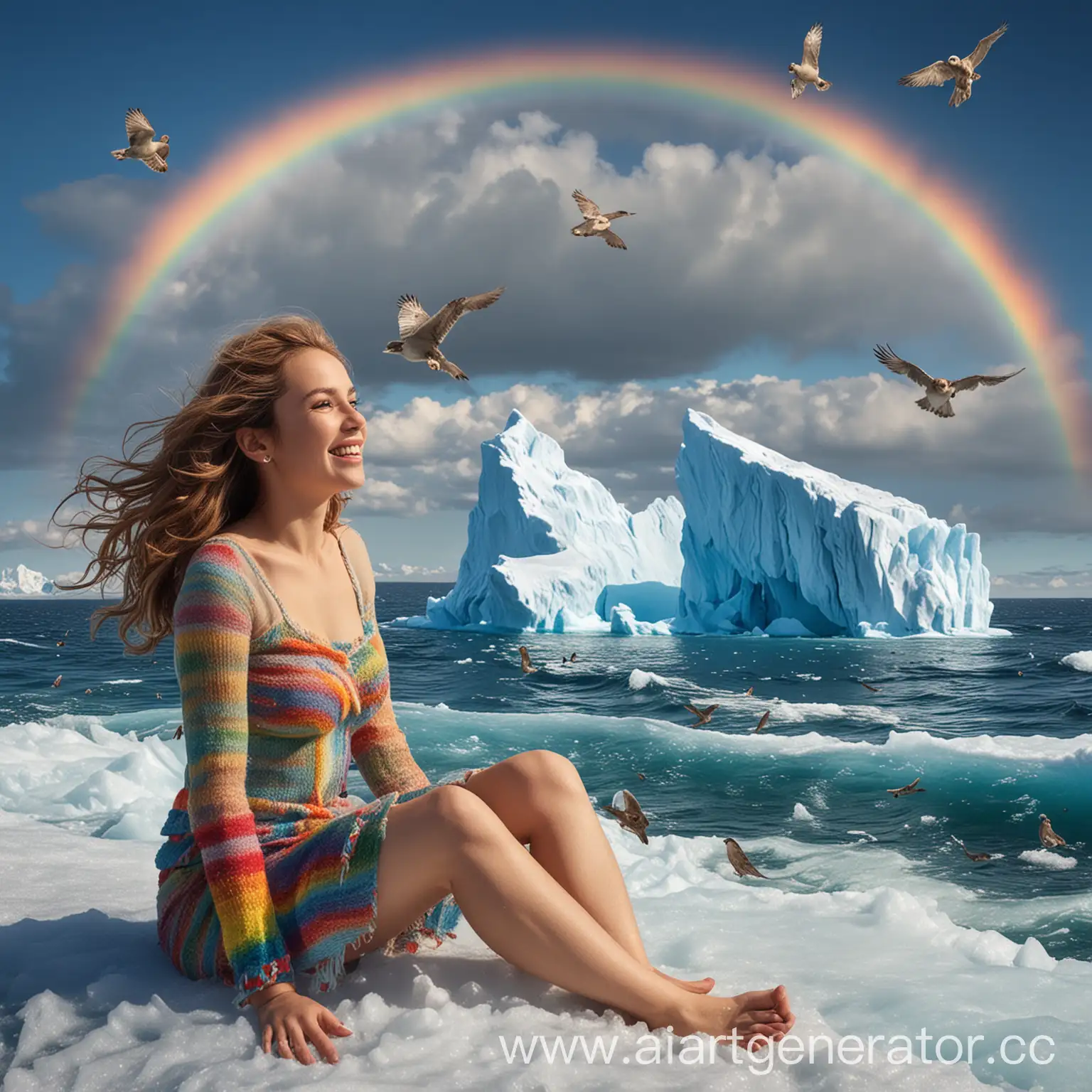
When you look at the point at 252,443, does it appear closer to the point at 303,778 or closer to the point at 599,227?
the point at 303,778

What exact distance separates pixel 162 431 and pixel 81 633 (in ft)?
166

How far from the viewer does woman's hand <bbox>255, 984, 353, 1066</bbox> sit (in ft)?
5.01

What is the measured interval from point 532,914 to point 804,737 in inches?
462

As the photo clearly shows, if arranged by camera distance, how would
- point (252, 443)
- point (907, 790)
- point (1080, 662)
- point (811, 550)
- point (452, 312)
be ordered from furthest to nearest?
point (811, 550)
point (1080, 662)
point (907, 790)
point (452, 312)
point (252, 443)

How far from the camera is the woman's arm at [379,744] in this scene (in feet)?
6.77

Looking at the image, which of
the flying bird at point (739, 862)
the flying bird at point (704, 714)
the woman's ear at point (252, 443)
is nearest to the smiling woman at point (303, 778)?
the woman's ear at point (252, 443)

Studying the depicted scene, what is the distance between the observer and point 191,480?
1888 mm

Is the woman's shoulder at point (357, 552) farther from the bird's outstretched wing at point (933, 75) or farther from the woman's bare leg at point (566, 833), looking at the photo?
the bird's outstretched wing at point (933, 75)

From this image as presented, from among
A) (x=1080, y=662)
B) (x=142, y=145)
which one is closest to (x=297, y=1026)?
(x=142, y=145)

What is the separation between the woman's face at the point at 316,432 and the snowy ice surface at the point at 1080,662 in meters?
30.0

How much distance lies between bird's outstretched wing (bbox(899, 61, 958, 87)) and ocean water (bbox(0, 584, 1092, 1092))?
6.25m

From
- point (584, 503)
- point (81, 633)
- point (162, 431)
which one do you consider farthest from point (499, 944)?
point (81, 633)

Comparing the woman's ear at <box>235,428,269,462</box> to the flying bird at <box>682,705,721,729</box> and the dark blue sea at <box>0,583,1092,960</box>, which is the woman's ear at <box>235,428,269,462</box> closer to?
the dark blue sea at <box>0,583,1092,960</box>

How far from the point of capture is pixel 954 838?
26.1 ft
